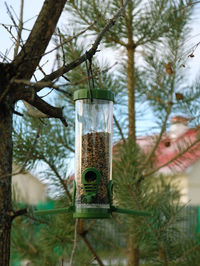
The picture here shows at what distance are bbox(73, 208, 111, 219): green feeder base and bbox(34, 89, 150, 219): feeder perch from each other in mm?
12

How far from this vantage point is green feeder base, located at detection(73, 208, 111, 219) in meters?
1.48

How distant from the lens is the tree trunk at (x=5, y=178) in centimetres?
98

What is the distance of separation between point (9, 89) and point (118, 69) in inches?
63.3

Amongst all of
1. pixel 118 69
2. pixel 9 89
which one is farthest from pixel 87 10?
pixel 9 89

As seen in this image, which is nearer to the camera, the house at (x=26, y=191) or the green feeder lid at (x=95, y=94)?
the green feeder lid at (x=95, y=94)

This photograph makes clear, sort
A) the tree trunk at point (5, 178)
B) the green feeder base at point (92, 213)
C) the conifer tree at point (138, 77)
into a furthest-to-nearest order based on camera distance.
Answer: the conifer tree at point (138, 77)
the green feeder base at point (92, 213)
the tree trunk at point (5, 178)

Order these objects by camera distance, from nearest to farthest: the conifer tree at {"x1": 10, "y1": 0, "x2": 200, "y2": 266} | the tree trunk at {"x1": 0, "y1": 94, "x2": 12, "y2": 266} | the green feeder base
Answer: the tree trunk at {"x1": 0, "y1": 94, "x2": 12, "y2": 266} < the green feeder base < the conifer tree at {"x1": 10, "y1": 0, "x2": 200, "y2": 266}

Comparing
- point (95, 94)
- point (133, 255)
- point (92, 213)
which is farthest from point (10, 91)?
point (133, 255)

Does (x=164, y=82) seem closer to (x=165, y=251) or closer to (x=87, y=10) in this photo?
(x=87, y=10)

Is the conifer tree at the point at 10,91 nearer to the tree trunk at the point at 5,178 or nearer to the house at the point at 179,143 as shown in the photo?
the tree trunk at the point at 5,178

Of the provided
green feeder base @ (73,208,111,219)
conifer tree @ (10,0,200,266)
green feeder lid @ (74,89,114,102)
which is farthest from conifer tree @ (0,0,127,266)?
conifer tree @ (10,0,200,266)

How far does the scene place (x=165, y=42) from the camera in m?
2.48

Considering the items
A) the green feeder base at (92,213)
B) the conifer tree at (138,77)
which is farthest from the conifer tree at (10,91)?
the conifer tree at (138,77)

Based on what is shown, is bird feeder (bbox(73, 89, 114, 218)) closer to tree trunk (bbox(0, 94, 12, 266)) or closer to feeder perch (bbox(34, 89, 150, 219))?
feeder perch (bbox(34, 89, 150, 219))
